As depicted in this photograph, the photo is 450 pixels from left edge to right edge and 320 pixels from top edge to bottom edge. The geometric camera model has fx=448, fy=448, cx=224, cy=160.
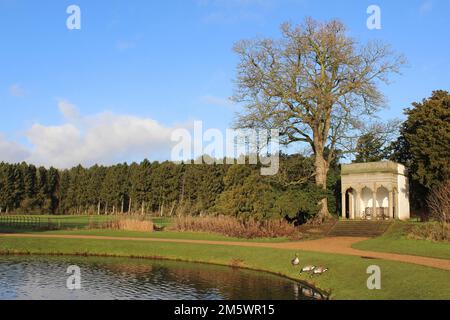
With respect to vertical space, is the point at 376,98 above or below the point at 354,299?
above

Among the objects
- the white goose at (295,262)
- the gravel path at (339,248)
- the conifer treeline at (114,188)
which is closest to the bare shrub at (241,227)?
the gravel path at (339,248)

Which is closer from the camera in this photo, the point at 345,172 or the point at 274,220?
the point at 274,220

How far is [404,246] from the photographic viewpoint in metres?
23.7

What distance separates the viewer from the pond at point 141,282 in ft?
48.3

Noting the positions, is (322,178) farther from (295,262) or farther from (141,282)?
(141,282)

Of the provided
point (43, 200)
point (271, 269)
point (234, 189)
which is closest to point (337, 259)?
point (271, 269)

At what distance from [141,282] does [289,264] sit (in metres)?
6.73

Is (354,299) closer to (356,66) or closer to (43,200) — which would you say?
(356,66)

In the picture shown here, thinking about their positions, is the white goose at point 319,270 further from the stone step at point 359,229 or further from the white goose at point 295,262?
the stone step at point 359,229

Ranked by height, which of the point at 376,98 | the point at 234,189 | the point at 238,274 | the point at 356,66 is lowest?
the point at 238,274

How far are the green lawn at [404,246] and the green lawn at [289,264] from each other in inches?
152
